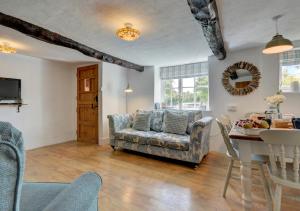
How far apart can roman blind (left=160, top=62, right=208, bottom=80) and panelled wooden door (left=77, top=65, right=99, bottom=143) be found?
6.04 ft

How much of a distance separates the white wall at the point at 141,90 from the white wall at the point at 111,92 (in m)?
0.21

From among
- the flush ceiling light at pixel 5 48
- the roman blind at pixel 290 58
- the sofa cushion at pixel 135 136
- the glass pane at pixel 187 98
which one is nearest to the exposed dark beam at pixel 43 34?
the flush ceiling light at pixel 5 48

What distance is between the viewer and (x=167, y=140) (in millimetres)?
3107

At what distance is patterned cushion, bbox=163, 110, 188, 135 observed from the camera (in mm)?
3494

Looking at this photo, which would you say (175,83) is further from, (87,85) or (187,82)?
(87,85)

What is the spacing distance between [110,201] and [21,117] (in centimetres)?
320

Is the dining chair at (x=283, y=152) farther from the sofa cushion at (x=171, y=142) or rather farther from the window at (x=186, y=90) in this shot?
the window at (x=186, y=90)

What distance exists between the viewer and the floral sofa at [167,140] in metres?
2.85

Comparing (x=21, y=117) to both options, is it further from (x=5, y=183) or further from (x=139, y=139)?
(x=5, y=183)

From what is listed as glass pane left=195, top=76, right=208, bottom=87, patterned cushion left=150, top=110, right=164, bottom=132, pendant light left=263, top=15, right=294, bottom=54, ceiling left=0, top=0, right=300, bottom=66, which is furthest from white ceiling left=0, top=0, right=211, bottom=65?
patterned cushion left=150, top=110, right=164, bottom=132

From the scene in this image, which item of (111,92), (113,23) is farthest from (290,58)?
(111,92)

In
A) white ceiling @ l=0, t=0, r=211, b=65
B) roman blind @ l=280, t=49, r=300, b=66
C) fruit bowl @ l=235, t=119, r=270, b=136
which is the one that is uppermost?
white ceiling @ l=0, t=0, r=211, b=65

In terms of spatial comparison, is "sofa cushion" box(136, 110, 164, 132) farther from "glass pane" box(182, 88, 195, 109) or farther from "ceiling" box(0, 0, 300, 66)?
"ceiling" box(0, 0, 300, 66)

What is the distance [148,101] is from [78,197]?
4.17 meters
